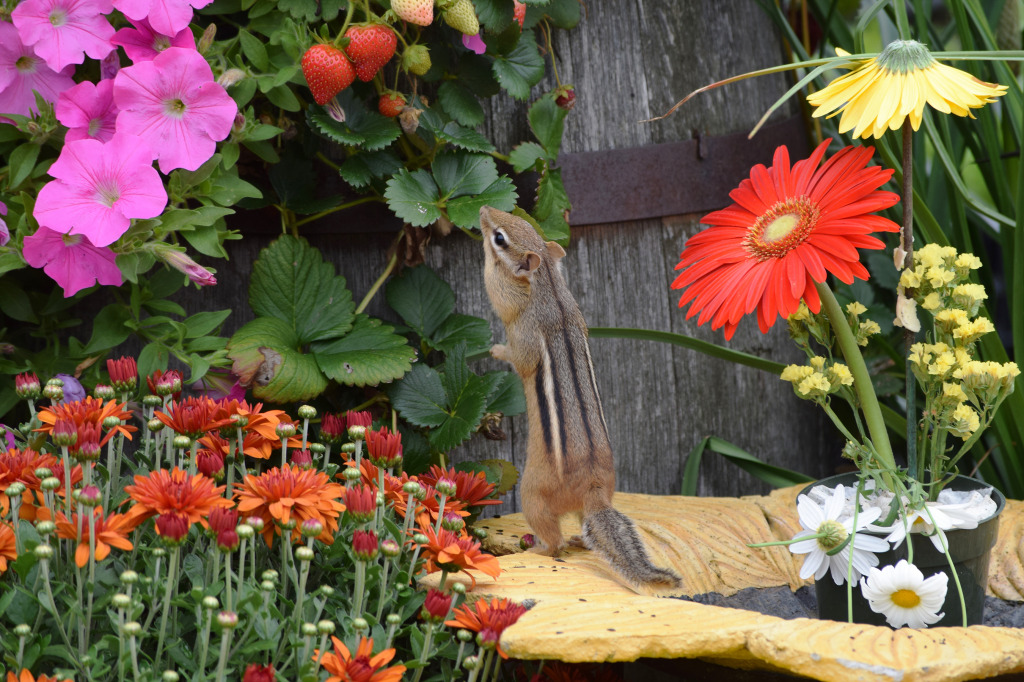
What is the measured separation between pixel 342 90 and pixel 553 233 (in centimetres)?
50

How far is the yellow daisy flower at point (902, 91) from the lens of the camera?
3.79 feet

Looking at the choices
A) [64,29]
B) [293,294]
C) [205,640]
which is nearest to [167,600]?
[205,640]

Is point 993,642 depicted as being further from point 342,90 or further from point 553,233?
point 342,90

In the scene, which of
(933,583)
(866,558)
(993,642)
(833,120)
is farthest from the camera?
(833,120)

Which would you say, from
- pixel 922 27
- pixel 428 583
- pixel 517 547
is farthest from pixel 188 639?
pixel 922 27

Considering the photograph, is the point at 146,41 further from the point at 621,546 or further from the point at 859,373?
the point at 859,373

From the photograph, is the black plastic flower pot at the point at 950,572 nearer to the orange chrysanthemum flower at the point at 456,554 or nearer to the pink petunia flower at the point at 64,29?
the orange chrysanthemum flower at the point at 456,554

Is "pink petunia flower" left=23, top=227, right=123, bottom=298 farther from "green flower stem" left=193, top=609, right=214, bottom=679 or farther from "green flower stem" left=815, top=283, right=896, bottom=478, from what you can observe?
"green flower stem" left=815, top=283, right=896, bottom=478

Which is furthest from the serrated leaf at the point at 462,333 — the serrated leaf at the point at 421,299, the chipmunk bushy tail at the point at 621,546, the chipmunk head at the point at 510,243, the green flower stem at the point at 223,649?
the green flower stem at the point at 223,649

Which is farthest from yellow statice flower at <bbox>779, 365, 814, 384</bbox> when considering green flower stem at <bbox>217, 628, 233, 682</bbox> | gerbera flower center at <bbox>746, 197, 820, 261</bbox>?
green flower stem at <bbox>217, 628, 233, 682</bbox>

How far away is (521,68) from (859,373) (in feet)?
2.87

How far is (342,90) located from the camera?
5.50 feet

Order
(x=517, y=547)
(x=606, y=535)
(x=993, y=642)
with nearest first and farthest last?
(x=993, y=642)
(x=606, y=535)
(x=517, y=547)

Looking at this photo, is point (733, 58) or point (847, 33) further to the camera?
point (847, 33)
